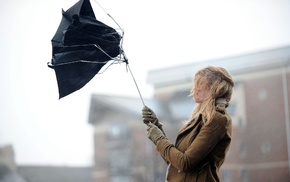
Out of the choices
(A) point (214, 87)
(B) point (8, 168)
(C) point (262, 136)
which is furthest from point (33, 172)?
(A) point (214, 87)

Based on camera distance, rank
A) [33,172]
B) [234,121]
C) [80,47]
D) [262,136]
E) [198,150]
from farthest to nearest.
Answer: [262,136] < [33,172] < [234,121] < [80,47] < [198,150]

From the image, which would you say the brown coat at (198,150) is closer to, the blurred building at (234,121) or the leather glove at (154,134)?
the leather glove at (154,134)

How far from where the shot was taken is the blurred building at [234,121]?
8.54 metres

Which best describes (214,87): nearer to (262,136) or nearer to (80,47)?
(80,47)

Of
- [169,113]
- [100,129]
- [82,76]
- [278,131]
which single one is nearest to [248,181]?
[278,131]

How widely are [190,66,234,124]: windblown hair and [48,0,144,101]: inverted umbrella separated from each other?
0.28 metres

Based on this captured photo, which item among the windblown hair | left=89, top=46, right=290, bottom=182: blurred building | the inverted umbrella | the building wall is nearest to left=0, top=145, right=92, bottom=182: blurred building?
left=89, top=46, right=290, bottom=182: blurred building

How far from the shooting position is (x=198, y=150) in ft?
3.68

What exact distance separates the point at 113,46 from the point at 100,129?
28.2ft

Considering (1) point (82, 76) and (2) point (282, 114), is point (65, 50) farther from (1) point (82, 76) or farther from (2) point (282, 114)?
(2) point (282, 114)

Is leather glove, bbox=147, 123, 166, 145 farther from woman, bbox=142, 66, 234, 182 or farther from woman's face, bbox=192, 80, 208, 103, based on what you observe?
woman's face, bbox=192, 80, 208, 103

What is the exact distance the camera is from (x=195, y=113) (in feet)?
4.01

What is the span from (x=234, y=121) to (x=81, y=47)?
760 centimetres

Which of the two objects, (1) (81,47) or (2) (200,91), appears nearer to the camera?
(2) (200,91)
